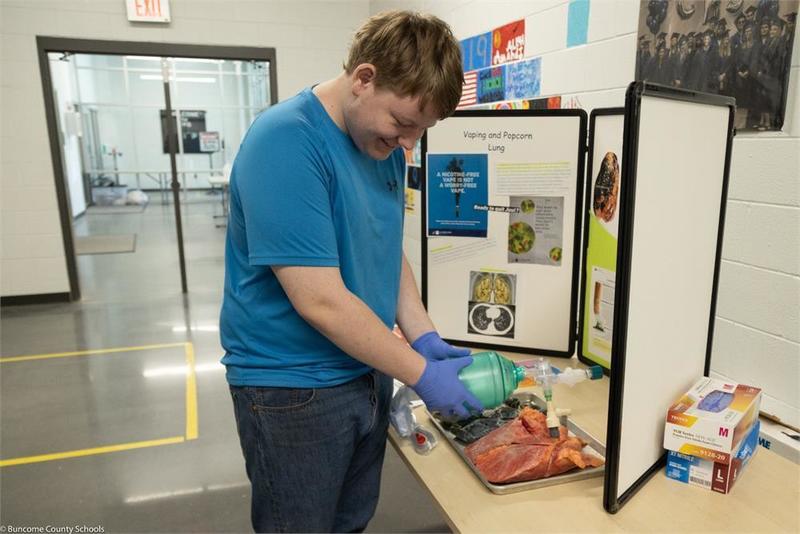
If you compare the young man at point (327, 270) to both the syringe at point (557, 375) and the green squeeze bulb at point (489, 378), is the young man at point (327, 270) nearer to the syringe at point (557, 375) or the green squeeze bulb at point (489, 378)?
the green squeeze bulb at point (489, 378)

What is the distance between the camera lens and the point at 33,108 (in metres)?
4.25

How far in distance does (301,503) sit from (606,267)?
1.00m

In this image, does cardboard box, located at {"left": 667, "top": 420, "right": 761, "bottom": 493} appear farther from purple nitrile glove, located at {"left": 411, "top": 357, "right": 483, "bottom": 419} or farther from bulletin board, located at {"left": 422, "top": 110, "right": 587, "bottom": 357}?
bulletin board, located at {"left": 422, "top": 110, "right": 587, "bottom": 357}

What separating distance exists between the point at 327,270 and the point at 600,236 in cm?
91

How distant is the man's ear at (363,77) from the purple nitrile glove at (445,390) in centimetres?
53

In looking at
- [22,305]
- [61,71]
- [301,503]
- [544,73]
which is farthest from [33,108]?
[61,71]

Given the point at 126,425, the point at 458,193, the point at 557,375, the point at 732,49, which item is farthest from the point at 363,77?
the point at 126,425

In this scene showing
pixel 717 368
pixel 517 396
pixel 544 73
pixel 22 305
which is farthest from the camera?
pixel 22 305

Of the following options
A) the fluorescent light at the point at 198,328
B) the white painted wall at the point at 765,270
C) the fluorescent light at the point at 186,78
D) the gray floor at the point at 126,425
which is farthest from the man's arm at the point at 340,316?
the fluorescent light at the point at 186,78

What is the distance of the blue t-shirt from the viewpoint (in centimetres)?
90

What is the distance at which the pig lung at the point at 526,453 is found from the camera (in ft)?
3.51

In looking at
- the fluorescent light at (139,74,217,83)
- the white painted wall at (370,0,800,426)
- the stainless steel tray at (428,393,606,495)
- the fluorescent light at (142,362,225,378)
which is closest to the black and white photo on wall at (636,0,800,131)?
the white painted wall at (370,0,800,426)

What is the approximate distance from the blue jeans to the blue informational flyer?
27.0 inches

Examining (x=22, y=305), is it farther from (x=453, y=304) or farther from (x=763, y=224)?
(x=763, y=224)
